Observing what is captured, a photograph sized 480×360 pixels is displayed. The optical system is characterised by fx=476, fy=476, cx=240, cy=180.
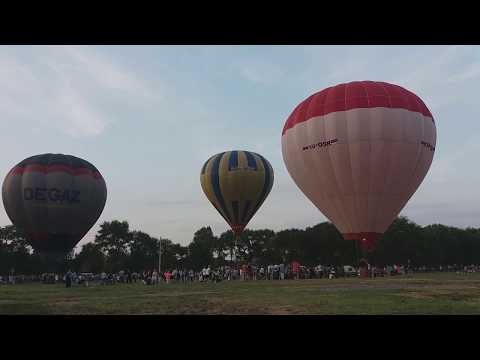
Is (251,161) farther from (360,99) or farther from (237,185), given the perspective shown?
(360,99)

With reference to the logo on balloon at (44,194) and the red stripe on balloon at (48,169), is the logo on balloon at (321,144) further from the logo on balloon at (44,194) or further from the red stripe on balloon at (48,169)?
the logo on balloon at (44,194)

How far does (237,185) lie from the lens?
44156 millimetres

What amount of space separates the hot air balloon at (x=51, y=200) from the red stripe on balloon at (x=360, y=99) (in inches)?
880

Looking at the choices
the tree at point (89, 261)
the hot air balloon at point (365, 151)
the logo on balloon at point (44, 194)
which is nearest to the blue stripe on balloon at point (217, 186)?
the logo on balloon at point (44, 194)

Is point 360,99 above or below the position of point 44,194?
above

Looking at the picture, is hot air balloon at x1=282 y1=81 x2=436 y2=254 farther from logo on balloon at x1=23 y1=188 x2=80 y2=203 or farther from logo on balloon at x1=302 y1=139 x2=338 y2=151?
logo on balloon at x1=23 y1=188 x2=80 y2=203

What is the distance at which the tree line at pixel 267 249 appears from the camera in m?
86.7

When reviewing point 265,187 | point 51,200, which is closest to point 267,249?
point 265,187

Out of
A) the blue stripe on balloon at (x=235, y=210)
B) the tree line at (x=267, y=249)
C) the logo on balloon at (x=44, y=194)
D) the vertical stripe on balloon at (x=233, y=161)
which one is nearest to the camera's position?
the logo on balloon at (x=44, y=194)

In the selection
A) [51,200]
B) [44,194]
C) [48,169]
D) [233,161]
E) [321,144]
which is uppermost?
[233,161]

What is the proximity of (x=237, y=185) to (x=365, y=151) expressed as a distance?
16448mm

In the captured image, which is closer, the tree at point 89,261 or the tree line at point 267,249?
the tree line at point 267,249
